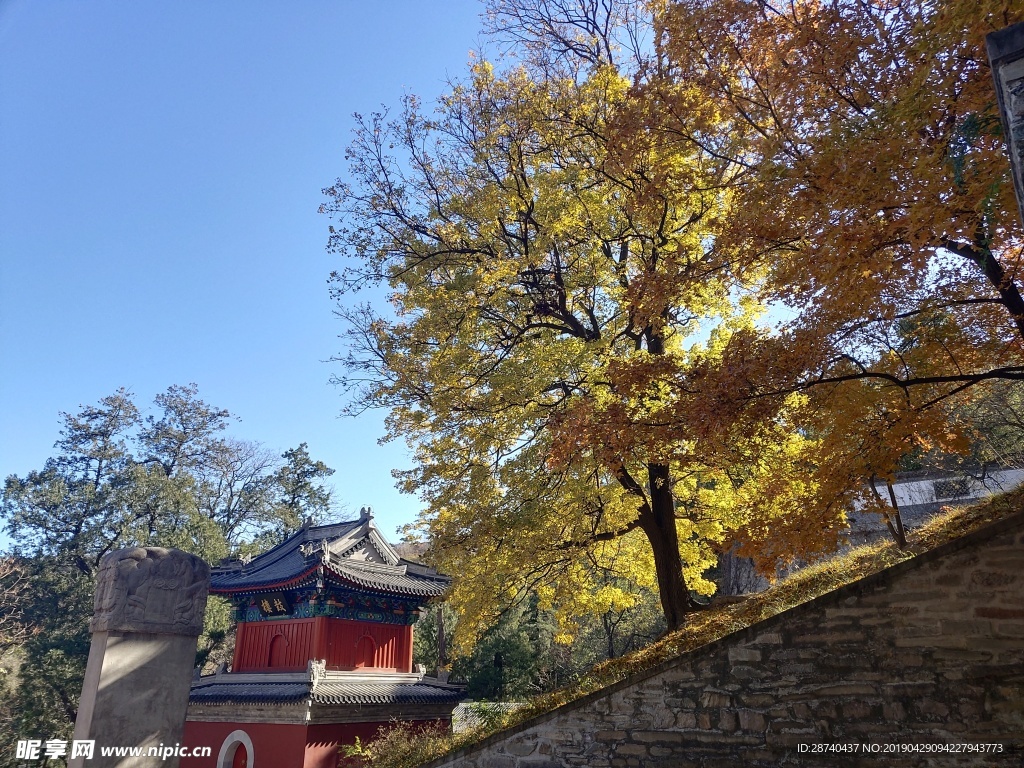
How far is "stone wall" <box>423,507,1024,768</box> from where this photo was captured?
556 cm

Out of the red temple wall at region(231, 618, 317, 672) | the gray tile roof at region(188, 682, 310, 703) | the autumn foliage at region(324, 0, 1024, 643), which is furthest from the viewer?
the red temple wall at region(231, 618, 317, 672)

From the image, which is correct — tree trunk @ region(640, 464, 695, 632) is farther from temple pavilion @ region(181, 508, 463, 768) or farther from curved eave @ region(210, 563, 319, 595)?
curved eave @ region(210, 563, 319, 595)

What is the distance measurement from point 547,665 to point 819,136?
83.4ft

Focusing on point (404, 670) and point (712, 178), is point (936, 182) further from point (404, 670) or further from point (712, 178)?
point (404, 670)

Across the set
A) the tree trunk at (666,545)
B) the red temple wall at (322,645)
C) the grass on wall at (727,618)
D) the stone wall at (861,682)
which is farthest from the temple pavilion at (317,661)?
the stone wall at (861,682)

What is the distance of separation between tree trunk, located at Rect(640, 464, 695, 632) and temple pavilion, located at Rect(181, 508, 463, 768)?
10156 millimetres

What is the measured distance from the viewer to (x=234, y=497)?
34.2 meters

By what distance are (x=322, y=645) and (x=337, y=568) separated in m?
2.15

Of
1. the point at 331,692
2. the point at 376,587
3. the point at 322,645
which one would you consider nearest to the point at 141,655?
the point at 331,692

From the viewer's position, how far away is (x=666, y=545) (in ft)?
33.3

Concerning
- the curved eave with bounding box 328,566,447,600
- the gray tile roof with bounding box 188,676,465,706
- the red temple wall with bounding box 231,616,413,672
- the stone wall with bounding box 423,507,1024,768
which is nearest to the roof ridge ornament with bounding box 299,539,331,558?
the curved eave with bounding box 328,566,447,600

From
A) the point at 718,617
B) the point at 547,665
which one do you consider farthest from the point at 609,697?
the point at 547,665

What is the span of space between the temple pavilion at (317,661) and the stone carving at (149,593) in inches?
423

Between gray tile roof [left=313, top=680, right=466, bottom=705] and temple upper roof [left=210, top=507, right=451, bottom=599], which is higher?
temple upper roof [left=210, top=507, right=451, bottom=599]
